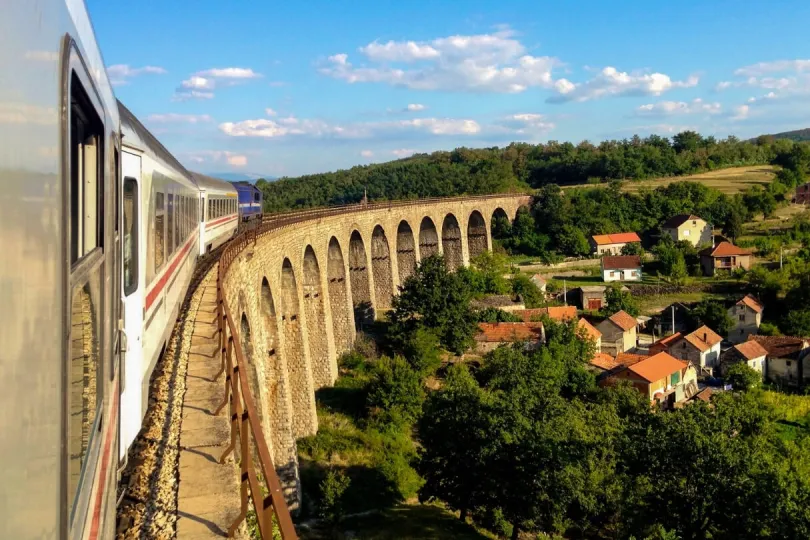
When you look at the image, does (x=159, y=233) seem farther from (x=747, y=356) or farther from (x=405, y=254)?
(x=405, y=254)

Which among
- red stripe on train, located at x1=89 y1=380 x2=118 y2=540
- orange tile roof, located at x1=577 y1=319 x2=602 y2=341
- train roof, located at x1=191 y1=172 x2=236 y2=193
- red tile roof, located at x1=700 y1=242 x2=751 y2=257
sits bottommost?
orange tile roof, located at x1=577 y1=319 x2=602 y2=341

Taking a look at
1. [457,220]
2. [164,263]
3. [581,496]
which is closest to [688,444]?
[581,496]

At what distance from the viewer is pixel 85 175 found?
2508 mm

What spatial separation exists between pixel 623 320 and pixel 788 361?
737cm

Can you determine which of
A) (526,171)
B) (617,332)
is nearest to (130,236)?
(617,332)

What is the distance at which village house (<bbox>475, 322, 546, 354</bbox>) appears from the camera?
27219mm

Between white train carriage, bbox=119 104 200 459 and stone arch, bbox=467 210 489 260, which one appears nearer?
white train carriage, bbox=119 104 200 459

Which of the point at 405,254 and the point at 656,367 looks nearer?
the point at 656,367

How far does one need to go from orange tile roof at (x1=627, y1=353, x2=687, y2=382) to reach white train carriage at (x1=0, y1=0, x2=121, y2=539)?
25.0 m

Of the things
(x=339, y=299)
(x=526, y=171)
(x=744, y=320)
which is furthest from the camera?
(x=526, y=171)

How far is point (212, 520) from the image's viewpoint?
3.60m

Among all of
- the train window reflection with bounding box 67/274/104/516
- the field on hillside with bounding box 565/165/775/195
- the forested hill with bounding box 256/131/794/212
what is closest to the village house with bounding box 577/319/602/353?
the train window reflection with bounding box 67/274/104/516

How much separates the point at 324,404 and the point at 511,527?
7.14m

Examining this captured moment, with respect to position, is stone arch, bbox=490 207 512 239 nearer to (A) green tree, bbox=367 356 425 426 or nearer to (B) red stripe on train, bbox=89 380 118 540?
(A) green tree, bbox=367 356 425 426
